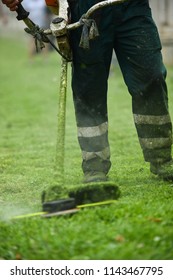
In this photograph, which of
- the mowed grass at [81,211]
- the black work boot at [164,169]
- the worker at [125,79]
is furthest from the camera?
the black work boot at [164,169]

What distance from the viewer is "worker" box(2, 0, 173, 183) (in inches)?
216

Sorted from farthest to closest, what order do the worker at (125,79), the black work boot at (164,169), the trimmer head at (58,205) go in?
1. the black work boot at (164,169)
2. the worker at (125,79)
3. the trimmer head at (58,205)

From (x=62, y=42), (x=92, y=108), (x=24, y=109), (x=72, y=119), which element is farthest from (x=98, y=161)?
(x=24, y=109)

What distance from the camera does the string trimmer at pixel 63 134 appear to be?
15.2 feet

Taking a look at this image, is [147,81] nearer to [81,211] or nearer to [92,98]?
[92,98]

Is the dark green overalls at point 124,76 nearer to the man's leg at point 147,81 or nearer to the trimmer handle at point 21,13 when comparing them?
the man's leg at point 147,81

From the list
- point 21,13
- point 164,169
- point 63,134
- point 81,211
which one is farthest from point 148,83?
point 81,211

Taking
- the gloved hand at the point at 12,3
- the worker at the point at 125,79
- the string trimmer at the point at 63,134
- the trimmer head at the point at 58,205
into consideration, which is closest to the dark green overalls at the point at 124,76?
the worker at the point at 125,79

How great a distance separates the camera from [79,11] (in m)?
5.50

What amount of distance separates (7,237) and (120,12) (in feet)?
6.35

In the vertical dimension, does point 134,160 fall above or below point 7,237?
below

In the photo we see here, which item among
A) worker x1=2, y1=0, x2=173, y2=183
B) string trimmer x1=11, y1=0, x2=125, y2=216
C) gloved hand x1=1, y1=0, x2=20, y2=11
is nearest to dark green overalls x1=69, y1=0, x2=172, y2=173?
worker x1=2, y1=0, x2=173, y2=183
